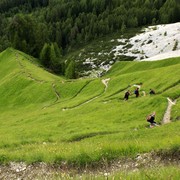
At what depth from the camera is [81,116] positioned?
49.3 metres

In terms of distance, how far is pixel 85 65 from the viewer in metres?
187

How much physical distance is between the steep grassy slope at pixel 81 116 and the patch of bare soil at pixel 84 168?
452 mm

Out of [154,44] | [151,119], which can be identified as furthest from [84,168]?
[154,44]

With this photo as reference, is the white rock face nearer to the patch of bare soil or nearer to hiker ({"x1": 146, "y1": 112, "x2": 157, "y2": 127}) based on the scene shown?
hiker ({"x1": 146, "y1": 112, "x2": 157, "y2": 127})

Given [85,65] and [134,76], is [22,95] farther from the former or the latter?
[85,65]

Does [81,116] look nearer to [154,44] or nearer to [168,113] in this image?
[168,113]

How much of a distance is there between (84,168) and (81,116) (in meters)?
31.2

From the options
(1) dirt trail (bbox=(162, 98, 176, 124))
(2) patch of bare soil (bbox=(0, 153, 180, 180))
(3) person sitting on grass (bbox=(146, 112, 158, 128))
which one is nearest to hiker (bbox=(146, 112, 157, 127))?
(3) person sitting on grass (bbox=(146, 112, 158, 128))

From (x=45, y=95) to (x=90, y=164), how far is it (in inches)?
2638

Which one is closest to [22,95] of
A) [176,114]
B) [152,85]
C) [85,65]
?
[152,85]

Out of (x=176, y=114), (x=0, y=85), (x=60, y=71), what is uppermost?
(x=176, y=114)

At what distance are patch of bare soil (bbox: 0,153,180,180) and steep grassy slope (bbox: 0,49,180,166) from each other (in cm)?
45

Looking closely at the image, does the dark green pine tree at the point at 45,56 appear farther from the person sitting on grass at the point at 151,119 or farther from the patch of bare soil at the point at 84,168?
the patch of bare soil at the point at 84,168

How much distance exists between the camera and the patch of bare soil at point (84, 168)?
54.6 feet
